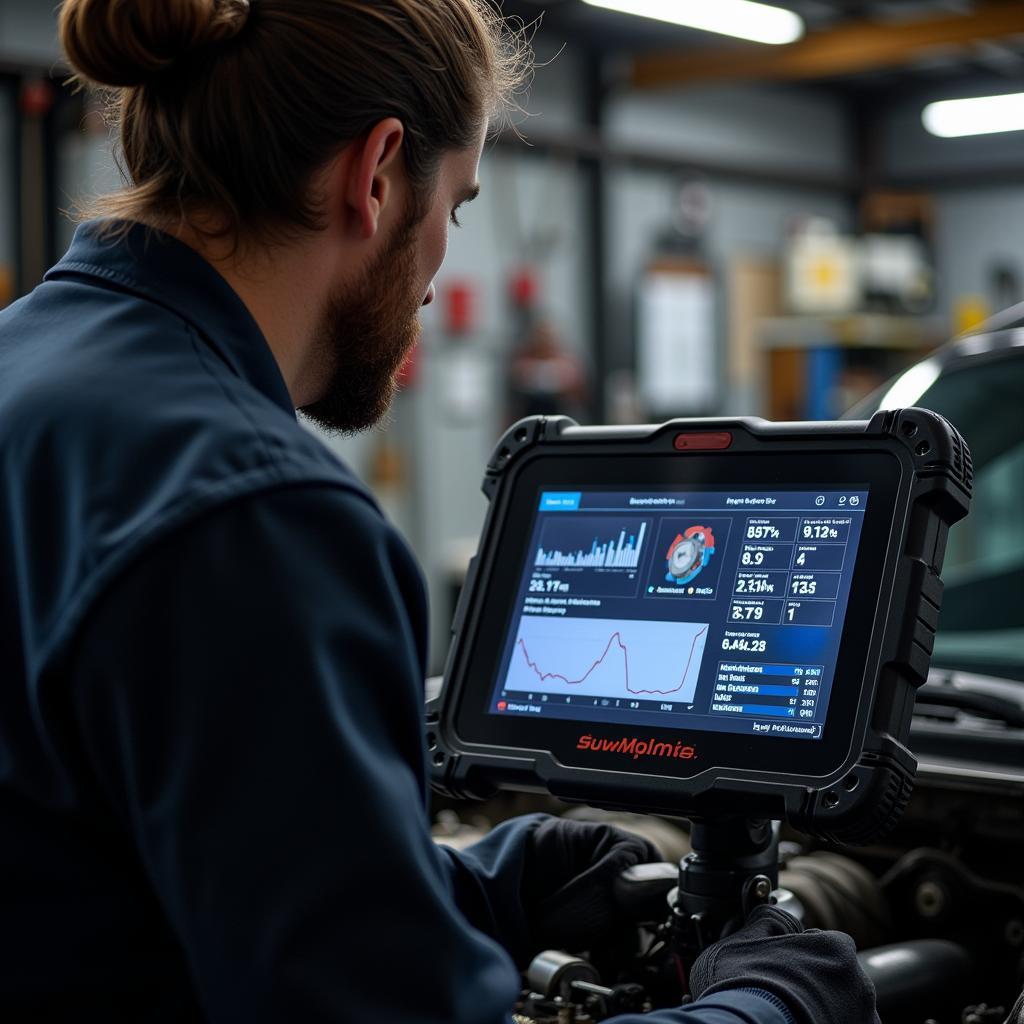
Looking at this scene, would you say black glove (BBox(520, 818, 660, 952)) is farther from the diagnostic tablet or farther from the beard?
the beard

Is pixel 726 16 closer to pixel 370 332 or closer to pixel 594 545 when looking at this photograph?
pixel 594 545

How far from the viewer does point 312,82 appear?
1131 mm

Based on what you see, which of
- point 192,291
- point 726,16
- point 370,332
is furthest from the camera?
point 726,16

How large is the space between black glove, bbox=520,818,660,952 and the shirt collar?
638mm

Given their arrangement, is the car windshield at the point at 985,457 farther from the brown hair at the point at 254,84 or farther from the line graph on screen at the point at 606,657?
the brown hair at the point at 254,84

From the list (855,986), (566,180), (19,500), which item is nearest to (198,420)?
(19,500)

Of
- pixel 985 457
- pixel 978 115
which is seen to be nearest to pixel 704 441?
pixel 985 457

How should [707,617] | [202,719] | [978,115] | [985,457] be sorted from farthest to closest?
1. [978,115]
2. [985,457]
3. [707,617]
4. [202,719]

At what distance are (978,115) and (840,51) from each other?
2.33 meters

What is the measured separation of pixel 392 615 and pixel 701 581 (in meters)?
0.50

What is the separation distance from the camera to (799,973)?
1.20 m

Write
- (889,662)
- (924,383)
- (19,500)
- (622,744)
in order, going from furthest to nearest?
1. (924,383)
2. (622,744)
3. (889,662)
4. (19,500)

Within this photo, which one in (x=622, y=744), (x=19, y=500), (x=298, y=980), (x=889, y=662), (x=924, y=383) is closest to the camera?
(x=298, y=980)

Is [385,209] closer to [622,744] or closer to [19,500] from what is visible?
[19,500]
